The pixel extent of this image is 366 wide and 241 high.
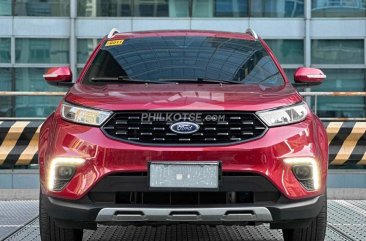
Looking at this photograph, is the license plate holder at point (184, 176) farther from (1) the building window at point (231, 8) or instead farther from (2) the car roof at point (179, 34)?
(1) the building window at point (231, 8)

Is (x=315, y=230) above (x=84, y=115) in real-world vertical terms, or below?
below

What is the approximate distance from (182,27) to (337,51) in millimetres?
5210

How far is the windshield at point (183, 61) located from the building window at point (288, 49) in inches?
672

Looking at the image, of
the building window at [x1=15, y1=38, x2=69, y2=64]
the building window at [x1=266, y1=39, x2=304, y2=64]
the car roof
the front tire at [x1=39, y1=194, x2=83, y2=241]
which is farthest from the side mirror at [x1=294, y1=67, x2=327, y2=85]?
the building window at [x1=15, y1=38, x2=69, y2=64]

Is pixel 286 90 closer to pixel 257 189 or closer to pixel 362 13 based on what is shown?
pixel 257 189

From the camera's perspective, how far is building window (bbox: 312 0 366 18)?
74.7ft

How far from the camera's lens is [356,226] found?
6457 millimetres

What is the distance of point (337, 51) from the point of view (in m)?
22.8

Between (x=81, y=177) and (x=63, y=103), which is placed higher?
(x=63, y=103)

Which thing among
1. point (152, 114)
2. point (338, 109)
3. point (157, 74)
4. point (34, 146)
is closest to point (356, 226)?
point (157, 74)

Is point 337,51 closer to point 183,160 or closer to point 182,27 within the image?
point 182,27

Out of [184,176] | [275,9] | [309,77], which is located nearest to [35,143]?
[309,77]

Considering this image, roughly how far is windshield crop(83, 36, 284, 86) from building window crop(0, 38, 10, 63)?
57.7ft

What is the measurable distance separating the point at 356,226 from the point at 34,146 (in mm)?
4014
